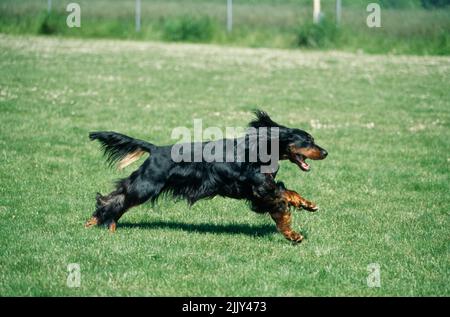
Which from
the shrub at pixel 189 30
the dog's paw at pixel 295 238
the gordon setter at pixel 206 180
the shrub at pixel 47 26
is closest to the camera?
the dog's paw at pixel 295 238

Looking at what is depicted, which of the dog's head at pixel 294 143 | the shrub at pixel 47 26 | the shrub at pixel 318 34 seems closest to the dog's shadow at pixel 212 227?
the dog's head at pixel 294 143

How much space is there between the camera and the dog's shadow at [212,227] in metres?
6.35

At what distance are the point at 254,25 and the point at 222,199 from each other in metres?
19.1

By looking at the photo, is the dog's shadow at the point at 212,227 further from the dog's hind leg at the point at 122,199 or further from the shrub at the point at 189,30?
the shrub at the point at 189,30

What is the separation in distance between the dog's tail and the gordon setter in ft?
0.03

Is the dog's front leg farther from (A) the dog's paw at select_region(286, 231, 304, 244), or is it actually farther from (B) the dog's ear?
(B) the dog's ear

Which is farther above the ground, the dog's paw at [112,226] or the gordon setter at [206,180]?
the gordon setter at [206,180]

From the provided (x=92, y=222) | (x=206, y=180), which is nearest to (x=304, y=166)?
(x=206, y=180)

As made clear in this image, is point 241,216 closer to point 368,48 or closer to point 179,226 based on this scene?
point 179,226

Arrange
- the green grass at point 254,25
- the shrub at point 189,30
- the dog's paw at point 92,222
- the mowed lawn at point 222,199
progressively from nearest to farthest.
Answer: the mowed lawn at point 222,199, the dog's paw at point 92,222, the green grass at point 254,25, the shrub at point 189,30

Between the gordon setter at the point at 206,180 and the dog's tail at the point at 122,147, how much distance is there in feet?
0.03

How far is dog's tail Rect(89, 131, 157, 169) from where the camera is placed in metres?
6.29

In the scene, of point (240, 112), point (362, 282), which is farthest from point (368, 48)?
point (362, 282)

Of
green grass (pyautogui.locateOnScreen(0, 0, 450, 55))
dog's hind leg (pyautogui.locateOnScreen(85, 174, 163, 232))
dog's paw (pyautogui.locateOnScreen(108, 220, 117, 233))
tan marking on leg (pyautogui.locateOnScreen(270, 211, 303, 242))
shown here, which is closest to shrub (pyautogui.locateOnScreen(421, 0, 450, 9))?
green grass (pyautogui.locateOnScreen(0, 0, 450, 55))
